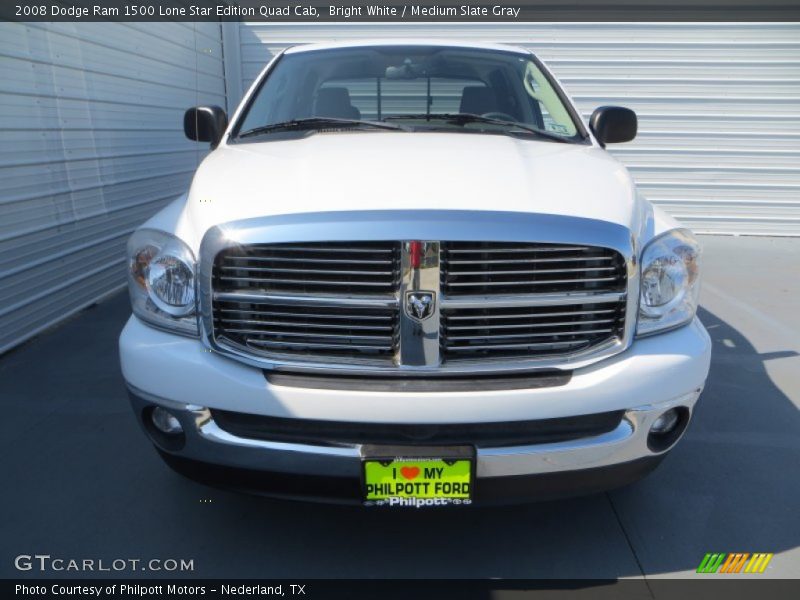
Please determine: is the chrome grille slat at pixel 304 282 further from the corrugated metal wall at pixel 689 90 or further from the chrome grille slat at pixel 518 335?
the corrugated metal wall at pixel 689 90

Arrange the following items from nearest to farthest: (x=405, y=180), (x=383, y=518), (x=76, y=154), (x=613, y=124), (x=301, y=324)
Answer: (x=301, y=324) < (x=405, y=180) < (x=383, y=518) < (x=613, y=124) < (x=76, y=154)

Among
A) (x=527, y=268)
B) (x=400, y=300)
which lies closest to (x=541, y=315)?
(x=527, y=268)

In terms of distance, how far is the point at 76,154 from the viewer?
16.1 ft

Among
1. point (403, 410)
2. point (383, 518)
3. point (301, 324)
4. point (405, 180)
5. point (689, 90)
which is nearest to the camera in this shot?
point (403, 410)

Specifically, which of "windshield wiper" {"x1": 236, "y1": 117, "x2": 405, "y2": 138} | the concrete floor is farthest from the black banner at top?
the concrete floor

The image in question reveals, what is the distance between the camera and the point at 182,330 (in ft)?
6.74

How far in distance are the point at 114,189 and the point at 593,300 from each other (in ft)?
15.7

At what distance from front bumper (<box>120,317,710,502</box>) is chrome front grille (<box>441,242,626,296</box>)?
262mm

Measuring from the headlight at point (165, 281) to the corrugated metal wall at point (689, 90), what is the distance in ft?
22.6

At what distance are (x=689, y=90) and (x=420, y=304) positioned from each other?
763cm

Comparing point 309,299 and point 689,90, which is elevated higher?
point 309,299

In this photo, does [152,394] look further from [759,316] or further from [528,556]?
[759,316]

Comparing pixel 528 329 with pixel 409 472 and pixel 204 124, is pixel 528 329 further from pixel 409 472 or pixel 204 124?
pixel 204 124

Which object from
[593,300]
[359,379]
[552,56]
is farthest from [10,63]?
[552,56]
